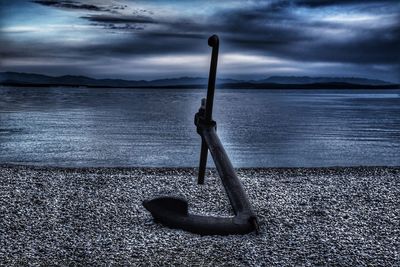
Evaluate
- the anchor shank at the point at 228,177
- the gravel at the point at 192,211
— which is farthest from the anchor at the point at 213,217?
the gravel at the point at 192,211

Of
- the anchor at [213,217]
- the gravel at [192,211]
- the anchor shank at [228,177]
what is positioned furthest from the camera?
the anchor shank at [228,177]

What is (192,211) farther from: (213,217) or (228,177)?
(213,217)

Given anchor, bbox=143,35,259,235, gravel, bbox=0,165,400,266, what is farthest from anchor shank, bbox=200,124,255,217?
gravel, bbox=0,165,400,266

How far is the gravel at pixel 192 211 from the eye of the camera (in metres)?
5.10

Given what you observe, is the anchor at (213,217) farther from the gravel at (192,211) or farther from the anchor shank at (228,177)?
the gravel at (192,211)

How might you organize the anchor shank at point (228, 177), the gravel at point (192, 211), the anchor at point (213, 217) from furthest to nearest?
the anchor shank at point (228, 177)
the anchor at point (213, 217)
the gravel at point (192, 211)

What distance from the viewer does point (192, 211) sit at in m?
6.92

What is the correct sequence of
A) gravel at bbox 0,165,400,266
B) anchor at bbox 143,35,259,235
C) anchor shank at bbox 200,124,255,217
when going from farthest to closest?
anchor shank at bbox 200,124,255,217 → anchor at bbox 143,35,259,235 → gravel at bbox 0,165,400,266

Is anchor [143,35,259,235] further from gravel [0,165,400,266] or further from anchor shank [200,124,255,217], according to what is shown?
gravel [0,165,400,266]

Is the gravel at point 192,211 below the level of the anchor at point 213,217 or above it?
below

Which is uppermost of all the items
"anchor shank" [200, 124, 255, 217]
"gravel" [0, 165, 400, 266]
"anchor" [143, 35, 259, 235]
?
"anchor shank" [200, 124, 255, 217]

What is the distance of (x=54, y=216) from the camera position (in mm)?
6496

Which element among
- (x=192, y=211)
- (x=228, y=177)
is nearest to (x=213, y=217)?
(x=228, y=177)

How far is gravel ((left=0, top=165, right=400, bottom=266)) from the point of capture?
510cm
